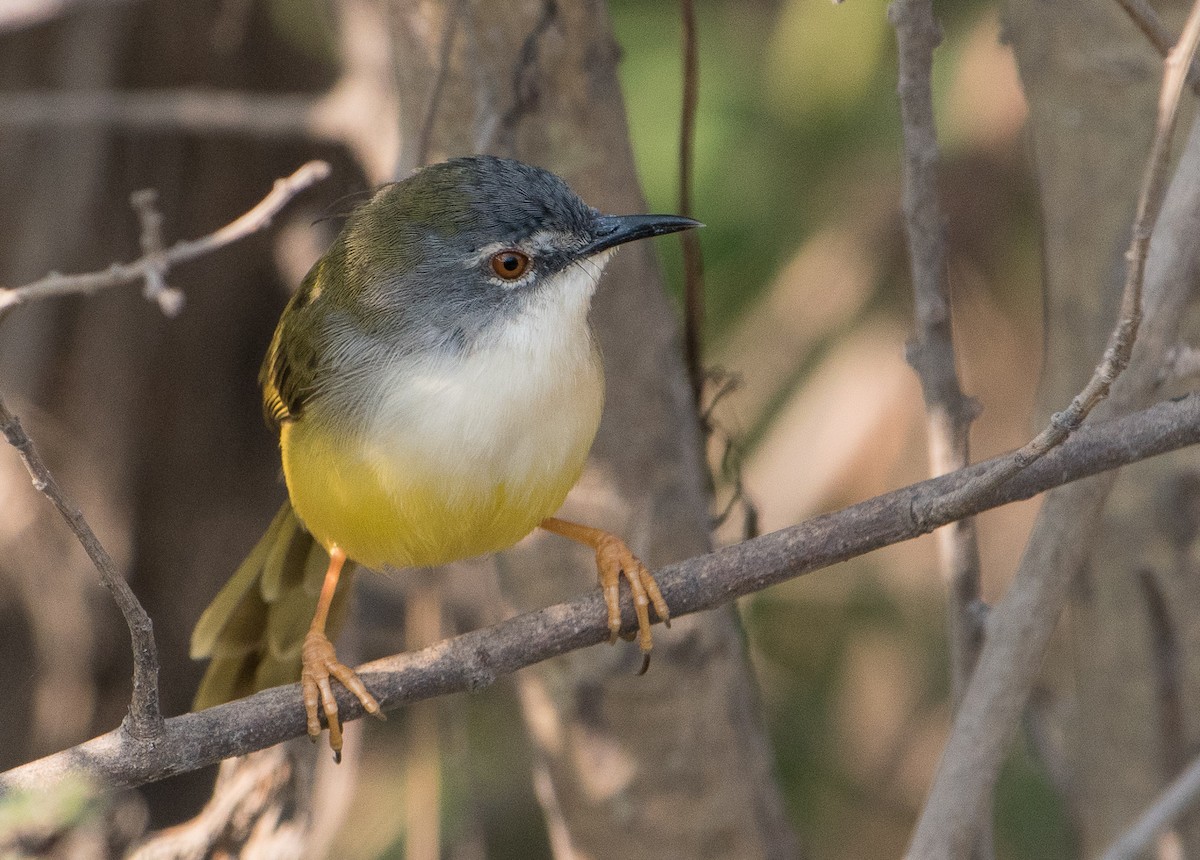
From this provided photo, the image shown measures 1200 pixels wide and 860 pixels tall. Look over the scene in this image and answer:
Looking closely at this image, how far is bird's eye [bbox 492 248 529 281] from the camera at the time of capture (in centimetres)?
332

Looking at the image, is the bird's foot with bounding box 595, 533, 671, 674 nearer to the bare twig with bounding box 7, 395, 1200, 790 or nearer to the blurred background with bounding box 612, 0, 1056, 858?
the bare twig with bounding box 7, 395, 1200, 790

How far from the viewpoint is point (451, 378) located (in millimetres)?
3211

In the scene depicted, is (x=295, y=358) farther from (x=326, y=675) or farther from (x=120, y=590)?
(x=120, y=590)

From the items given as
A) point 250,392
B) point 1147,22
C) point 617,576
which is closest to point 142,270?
point 617,576

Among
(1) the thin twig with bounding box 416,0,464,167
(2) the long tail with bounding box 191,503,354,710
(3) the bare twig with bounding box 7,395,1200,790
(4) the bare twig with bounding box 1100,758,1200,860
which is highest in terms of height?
(1) the thin twig with bounding box 416,0,464,167

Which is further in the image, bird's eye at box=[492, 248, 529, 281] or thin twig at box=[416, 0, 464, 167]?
thin twig at box=[416, 0, 464, 167]

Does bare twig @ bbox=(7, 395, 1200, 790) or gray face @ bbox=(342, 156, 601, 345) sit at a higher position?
gray face @ bbox=(342, 156, 601, 345)

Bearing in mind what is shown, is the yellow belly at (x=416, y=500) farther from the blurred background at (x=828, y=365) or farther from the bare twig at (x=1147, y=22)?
the blurred background at (x=828, y=365)

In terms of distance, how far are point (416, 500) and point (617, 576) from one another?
1.75ft

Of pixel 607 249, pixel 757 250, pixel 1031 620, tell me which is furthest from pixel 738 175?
pixel 1031 620

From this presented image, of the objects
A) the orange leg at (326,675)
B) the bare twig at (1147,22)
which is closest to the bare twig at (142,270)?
the orange leg at (326,675)

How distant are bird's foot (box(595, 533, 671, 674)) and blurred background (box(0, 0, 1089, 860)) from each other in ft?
5.35

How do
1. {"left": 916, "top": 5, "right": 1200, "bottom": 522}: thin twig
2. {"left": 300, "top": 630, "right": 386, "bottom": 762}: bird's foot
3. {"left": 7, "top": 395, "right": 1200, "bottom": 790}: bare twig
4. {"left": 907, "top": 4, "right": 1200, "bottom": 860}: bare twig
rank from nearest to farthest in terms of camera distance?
{"left": 916, "top": 5, "right": 1200, "bottom": 522}: thin twig < {"left": 7, "top": 395, "right": 1200, "bottom": 790}: bare twig < {"left": 300, "top": 630, "right": 386, "bottom": 762}: bird's foot < {"left": 907, "top": 4, "right": 1200, "bottom": 860}: bare twig

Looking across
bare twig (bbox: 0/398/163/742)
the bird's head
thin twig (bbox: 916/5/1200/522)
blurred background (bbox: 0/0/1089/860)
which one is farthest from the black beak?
blurred background (bbox: 0/0/1089/860)
